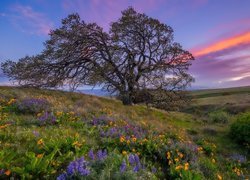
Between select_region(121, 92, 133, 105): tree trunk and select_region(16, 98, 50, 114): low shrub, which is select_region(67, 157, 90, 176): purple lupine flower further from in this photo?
select_region(121, 92, 133, 105): tree trunk

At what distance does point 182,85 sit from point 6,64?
557 inches

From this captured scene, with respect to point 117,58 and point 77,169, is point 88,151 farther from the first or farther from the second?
point 117,58

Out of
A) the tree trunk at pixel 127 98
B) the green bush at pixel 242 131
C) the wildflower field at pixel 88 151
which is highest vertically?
the tree trunk at pixel 127 98

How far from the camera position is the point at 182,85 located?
21703mm

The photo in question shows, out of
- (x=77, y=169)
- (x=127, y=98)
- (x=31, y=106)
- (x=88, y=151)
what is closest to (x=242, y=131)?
(x=127, y=98)

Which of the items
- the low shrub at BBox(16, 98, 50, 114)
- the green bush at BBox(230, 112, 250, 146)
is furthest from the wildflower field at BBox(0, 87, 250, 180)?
the green bush at BBox(230, 112, 250, 146)

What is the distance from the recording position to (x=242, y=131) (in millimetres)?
13609

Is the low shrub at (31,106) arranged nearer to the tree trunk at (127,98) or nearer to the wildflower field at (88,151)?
the wildflower field at (88,151)

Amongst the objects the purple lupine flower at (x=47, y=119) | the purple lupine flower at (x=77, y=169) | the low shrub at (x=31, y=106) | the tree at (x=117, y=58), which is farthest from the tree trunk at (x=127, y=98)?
the purple lupine flower at (x=77, y=169)

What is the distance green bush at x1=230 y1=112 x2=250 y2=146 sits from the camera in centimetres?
1316

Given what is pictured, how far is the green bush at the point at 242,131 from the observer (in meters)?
13.2

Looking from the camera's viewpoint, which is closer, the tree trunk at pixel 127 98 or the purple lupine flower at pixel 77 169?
the purple lupine flower at pixel 77 169

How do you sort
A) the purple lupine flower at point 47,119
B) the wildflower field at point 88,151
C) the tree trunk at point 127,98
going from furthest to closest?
the tree trunk at point 127,98, the purple lupine flower at point 47,119, the wildflower field at point 88,151

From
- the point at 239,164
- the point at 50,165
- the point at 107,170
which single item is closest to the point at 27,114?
the point at 50,165
